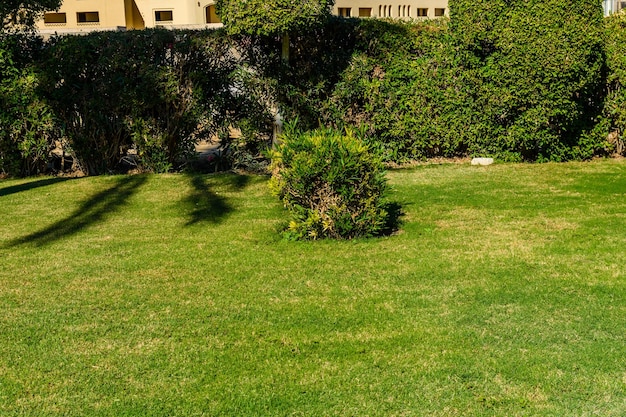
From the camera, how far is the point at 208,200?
10078 mm

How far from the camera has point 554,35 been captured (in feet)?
36.3

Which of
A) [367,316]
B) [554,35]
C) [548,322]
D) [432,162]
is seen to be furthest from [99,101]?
[548,322]

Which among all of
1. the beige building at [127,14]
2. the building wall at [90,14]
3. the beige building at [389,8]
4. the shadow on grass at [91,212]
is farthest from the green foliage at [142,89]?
the building wall at [90,14]

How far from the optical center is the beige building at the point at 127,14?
55781 millimetres

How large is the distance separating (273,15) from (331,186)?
3784 mm

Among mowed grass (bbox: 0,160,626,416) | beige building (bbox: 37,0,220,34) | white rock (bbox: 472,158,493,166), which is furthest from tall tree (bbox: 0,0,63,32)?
beige building (bbox: 37,0,220,34)

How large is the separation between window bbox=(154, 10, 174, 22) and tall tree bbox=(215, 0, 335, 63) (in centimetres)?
4968

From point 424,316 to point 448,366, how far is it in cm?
84

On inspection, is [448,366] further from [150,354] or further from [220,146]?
[220,146]

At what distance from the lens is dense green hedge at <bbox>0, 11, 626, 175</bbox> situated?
39.4ft

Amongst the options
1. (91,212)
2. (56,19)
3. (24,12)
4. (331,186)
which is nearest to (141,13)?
(56,19)

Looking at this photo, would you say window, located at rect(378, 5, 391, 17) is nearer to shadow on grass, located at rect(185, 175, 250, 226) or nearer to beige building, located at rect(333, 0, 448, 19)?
beige building, located at rect(333, 0, 448, 19)

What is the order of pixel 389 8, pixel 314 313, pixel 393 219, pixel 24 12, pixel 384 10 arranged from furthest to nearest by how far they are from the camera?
pixel 389 8 < pixel 384 10 < pixel 24 12 < pixel 393 219 < pixel 314 313

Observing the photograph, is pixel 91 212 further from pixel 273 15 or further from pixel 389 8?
pixel 389 8
